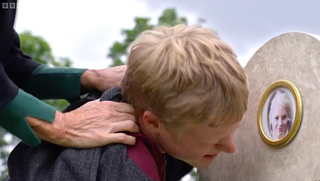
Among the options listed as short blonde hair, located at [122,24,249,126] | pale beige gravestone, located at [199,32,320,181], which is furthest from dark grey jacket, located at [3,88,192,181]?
pale beige gravestone, located at [199,32,320,181]

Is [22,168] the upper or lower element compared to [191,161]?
lower

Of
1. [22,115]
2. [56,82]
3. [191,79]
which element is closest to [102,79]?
[56,82]

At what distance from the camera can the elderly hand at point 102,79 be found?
6.48ft

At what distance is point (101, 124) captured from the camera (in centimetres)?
164

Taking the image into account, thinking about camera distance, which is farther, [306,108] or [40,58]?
[40,58]

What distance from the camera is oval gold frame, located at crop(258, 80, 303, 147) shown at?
60.3 inches

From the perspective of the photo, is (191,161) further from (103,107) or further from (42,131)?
(42,131)

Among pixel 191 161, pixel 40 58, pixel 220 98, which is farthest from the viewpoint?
pixel 40 58

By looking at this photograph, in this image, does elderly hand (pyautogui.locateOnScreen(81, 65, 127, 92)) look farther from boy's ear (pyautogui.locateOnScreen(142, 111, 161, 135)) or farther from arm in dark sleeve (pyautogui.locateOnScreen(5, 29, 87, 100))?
boy's ear (pyautogui.locateOnScreen(142, 111, 161, 135))

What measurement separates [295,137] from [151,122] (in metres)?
0.42

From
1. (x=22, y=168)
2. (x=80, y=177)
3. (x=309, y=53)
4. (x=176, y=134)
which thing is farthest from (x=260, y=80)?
(x=22, y=168)

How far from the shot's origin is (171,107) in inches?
59.4

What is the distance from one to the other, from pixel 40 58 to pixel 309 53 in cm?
582

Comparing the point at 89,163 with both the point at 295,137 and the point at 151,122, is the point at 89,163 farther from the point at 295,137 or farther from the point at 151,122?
the point at 295,137
